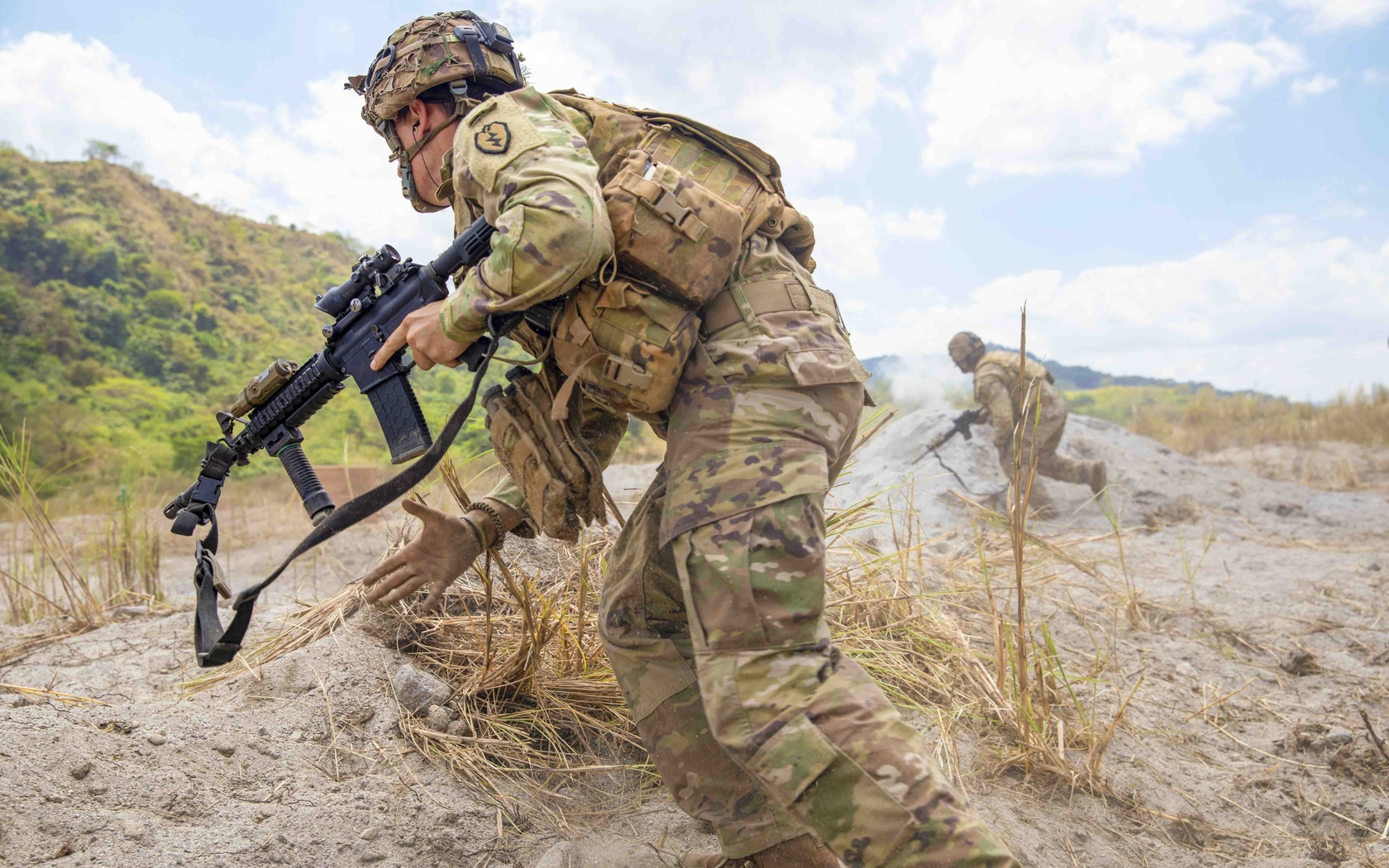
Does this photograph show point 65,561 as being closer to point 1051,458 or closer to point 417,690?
point 417,690

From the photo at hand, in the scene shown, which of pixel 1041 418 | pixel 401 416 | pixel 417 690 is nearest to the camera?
pixel 401 416

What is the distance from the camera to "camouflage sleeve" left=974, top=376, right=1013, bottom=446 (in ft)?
24.2

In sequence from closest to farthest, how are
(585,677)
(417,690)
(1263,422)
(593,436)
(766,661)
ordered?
(766,661) → (593,436) → (417,690) → (585,677) → (1263,422)

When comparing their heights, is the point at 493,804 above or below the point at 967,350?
below

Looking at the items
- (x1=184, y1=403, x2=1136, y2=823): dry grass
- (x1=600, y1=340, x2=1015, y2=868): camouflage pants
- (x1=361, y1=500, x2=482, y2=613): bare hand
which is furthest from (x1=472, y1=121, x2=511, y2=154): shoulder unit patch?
(x1=184, y1=403, x2=1136, y2=823): dry grass

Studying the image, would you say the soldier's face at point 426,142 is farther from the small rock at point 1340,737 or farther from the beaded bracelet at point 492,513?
the small rock at point 1340,737

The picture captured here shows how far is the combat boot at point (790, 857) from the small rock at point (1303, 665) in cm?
273

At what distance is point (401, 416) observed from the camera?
77.3 inches

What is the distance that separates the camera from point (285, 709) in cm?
221

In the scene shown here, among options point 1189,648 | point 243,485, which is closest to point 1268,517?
point 1189,648

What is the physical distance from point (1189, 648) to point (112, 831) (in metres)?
3.96

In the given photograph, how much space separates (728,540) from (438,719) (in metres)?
1.21

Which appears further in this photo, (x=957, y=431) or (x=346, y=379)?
(x=957, y=431)

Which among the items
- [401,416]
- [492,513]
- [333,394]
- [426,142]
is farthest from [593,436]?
[426,142]
